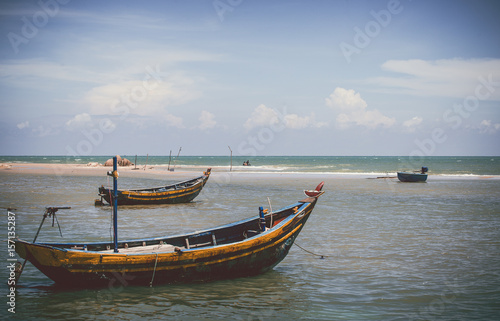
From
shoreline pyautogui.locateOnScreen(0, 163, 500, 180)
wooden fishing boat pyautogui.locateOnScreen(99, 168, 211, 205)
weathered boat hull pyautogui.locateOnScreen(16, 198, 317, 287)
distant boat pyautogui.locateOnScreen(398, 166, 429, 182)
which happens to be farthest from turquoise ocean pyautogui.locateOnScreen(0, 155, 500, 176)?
weathered boat hull pyautogui.locateOnScreen(16, 198, 317, 287)

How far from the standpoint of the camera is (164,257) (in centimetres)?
954

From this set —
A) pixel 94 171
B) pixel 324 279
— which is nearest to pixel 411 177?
pixel 324 279

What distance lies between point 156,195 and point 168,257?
15.2m

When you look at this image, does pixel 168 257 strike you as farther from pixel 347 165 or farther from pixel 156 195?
pixel 347 165

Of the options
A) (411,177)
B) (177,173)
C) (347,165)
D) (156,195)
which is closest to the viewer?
(156,195)

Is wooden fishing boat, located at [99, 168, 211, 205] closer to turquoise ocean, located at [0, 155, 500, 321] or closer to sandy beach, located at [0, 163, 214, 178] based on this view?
turquoise ocean, located at [0, 155, 500, 321]

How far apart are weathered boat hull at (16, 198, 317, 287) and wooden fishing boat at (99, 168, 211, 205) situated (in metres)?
13.0

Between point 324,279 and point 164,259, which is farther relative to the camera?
point 324,279

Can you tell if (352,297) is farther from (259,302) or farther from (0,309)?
(0,309)

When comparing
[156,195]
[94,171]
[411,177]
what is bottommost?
[94,171]

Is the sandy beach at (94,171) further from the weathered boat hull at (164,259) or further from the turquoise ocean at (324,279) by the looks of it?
the weathered boat hull at (164,259)

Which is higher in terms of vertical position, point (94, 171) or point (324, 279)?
point (94, 171)

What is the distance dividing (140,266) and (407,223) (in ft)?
42.7

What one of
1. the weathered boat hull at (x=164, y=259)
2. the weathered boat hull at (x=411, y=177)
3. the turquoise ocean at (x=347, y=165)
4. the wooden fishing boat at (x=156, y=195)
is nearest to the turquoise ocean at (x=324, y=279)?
the weathered boat hull at (x=164, y=259)
